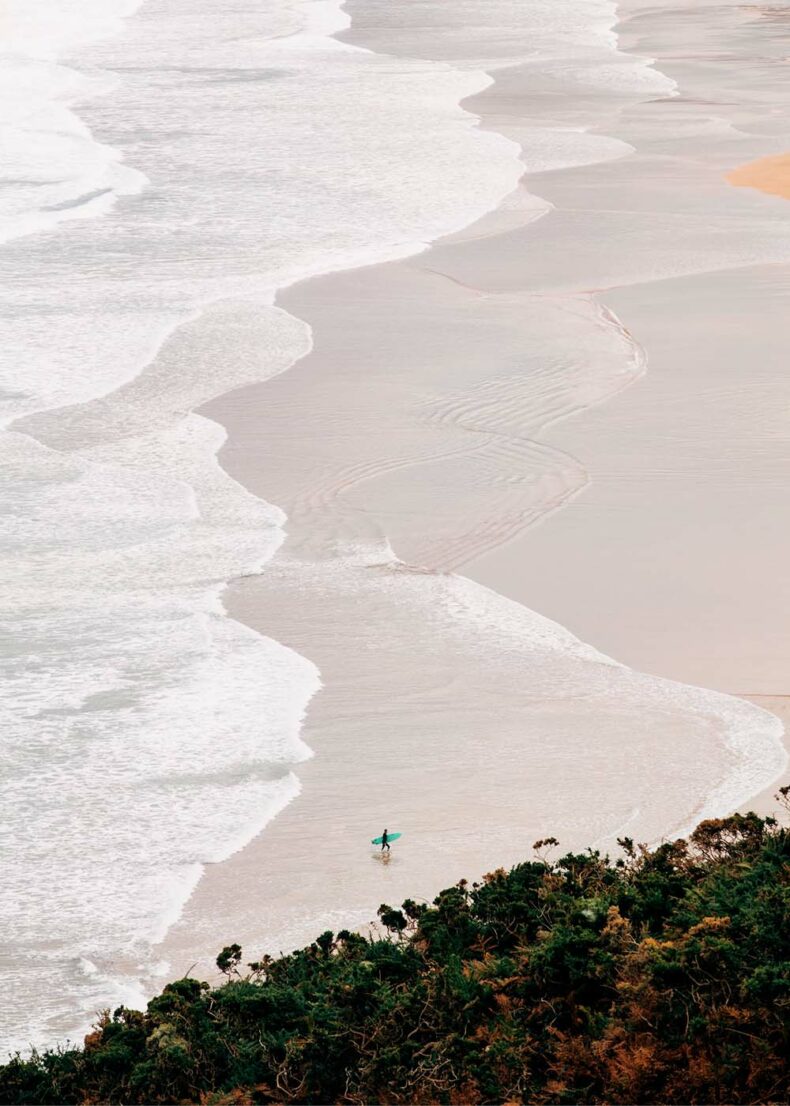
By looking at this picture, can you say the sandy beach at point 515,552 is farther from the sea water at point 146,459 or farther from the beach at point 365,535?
the sea water at point 146,459

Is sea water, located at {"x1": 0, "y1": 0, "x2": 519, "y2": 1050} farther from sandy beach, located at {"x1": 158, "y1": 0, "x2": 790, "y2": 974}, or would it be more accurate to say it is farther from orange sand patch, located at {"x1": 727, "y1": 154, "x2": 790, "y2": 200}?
orange sand patch, located at {"x1": 727, "y1": 154, "x2": 790, "y2": 200}

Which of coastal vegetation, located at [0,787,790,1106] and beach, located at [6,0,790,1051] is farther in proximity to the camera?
beach, located at [6,0,790,1051]

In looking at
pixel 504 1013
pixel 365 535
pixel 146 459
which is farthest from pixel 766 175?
pixel 504 1013

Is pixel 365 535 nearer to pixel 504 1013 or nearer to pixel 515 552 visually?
pixel 515 552

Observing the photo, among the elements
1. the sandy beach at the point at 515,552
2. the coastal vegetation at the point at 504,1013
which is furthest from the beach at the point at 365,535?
the coastal vegetation at the point at 504,1013

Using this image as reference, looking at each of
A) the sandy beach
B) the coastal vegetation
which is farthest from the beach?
the coastal vegetation

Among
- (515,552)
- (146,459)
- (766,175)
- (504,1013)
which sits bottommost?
(766,175)
